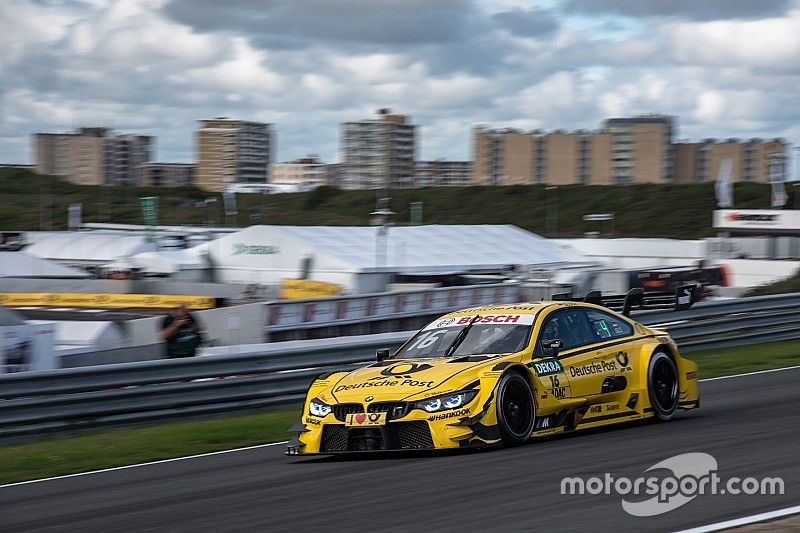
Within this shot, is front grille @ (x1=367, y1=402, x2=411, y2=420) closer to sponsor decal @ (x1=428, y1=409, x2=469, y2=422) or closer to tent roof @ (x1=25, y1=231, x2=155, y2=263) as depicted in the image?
sponsor decal @ (x1=428, y1=409, x2=469, y2=422)

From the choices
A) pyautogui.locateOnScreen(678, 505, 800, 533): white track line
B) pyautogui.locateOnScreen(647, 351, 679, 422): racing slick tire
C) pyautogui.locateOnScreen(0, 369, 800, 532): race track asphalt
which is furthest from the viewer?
pyautogui.locateOnScreen(647, 351, 679, 422): racing slick tire

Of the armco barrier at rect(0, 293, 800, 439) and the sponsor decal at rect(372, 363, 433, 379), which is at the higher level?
the sponsor decal at rect(372, 363, 433, 379)

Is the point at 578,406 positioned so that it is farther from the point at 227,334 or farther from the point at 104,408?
the point at 227,334

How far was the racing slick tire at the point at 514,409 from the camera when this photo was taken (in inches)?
347

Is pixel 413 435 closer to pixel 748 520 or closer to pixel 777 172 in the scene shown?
pixel 748 520

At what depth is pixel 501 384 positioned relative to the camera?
28.9ft

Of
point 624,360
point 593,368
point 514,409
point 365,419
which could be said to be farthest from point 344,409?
point 624,360

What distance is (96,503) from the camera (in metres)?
7.73

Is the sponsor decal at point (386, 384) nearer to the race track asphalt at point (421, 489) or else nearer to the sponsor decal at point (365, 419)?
the sponsor decal at point (365, 419)

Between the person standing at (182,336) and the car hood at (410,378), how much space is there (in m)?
7.17

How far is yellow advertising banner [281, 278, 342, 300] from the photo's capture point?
40594 millimetres

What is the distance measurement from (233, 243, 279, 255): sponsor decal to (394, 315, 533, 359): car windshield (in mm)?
36868

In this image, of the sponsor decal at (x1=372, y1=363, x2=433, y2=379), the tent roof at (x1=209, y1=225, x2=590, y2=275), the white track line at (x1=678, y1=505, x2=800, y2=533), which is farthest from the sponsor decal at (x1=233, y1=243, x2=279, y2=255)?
the white track line at (x1=678, y1=505, x2=800, y2=533)

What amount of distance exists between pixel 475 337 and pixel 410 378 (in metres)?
1.05
